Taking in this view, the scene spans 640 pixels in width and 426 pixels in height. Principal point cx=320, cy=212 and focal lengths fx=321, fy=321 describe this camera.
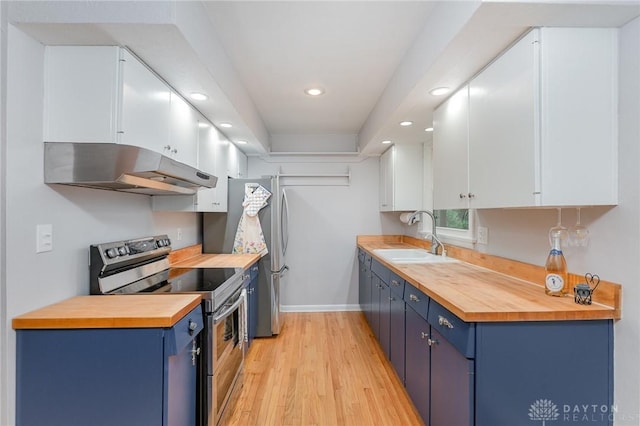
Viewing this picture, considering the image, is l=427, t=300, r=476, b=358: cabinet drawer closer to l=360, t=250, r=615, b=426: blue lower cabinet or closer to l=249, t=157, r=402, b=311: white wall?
l=360, t=250, r=615, b=426: blue lower cabinet

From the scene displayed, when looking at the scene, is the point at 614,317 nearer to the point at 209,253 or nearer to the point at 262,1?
the point at 262,1

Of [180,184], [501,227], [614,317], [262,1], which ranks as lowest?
[614,317]

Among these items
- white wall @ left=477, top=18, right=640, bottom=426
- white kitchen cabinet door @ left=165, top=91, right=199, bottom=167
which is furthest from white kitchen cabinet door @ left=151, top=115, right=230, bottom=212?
white wall @ left=477, top=18, right=640, bottom=426

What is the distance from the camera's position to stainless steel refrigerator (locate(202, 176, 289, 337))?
330 centimetres


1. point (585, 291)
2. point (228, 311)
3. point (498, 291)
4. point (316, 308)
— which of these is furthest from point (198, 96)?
point (316, 308)

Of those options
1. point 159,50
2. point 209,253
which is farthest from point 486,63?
point 209,253

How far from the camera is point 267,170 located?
4.27 metres

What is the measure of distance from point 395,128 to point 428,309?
1769 mm

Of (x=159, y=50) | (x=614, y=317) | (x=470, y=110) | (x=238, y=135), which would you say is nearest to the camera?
(x=614, y=317)

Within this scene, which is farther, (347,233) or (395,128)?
(347,233)

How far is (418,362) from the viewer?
193cm

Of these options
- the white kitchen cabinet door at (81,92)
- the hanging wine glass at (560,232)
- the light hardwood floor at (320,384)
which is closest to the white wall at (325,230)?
the light hardwood floor at (320,384)

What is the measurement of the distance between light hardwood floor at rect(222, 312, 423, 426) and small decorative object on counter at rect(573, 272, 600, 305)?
4.06 ft

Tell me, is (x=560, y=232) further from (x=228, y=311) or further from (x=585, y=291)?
(x=228, y=311)
